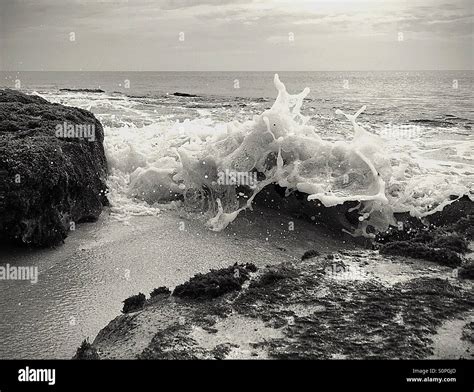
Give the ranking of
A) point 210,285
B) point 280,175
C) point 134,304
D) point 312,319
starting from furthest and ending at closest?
point 280,175 → point 134,304 → point 210,285 → point 312,319

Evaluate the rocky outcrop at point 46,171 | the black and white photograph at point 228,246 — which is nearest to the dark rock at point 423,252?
the black and white photograph at point 228,246

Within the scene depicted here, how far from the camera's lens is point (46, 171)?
6.55 metres

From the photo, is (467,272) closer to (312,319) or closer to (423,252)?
(423,252)

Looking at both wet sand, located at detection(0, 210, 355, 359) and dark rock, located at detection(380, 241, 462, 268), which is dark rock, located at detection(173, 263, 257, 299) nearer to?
wet sand, located at detection(0, 210, 355, 359)

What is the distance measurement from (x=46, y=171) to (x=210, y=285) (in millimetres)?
3148

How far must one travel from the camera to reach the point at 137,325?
13.2 feet

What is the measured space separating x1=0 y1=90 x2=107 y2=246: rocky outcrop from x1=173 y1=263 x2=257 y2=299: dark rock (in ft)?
8.52

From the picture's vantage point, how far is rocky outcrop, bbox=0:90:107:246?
244 inches

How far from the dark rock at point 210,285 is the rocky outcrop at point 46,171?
260 cm

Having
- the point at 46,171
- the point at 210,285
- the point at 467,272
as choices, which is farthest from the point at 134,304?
the point at 467,272

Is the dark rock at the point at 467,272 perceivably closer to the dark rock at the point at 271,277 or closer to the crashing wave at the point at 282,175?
the dark rock at the point at 271,277

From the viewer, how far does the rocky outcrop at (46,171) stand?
244 inches
